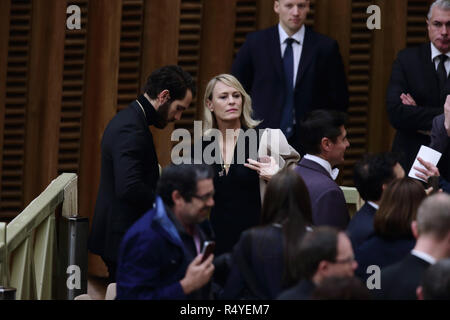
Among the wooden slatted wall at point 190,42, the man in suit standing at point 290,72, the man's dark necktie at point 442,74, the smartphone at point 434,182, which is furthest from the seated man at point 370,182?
the wooden slatted wall at point 190,42

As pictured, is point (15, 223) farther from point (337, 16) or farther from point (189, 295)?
point (337, 16)

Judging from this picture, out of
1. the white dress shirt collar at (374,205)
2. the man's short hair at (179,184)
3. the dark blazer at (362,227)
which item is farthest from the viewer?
the white dress shirt collar at (374,205)

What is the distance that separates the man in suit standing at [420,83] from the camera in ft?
24.4

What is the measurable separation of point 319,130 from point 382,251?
3.45 feet

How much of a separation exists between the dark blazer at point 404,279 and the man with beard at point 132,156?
1904mm

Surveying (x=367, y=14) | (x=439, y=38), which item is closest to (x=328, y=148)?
(x=439, y=38)

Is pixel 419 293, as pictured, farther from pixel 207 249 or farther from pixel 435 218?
pixel 207 249

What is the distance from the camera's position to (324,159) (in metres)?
6.14

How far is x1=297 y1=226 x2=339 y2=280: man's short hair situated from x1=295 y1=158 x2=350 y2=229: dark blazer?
1245 millimetres

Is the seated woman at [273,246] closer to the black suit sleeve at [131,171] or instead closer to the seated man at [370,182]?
the seated man at [370,182]

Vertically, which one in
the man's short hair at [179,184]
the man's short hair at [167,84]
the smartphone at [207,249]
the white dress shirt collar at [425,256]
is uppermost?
the man's short hair at [167,84]

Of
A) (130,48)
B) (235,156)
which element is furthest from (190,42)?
(235,156)
